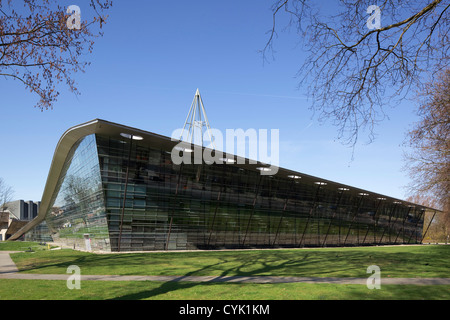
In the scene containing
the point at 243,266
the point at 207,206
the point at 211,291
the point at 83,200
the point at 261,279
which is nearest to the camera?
the point at 211,291

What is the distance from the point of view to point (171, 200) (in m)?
32.6

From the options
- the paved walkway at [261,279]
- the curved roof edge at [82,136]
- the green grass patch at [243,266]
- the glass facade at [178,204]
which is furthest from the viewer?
the glass facade at [178,204]

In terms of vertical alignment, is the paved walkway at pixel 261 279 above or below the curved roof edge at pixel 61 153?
below

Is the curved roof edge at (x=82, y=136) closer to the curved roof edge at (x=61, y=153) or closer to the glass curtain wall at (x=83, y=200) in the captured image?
the curved roof edge at (x=61, y=153)

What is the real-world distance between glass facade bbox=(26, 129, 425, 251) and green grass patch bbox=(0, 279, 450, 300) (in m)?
18.1

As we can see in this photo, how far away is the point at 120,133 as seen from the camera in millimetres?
27859

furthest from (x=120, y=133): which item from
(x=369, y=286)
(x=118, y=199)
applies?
(x=369, y=286)

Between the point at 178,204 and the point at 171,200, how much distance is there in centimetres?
94

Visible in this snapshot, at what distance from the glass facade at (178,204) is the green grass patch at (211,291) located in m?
18.1

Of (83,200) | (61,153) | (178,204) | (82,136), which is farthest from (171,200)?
(61,153)

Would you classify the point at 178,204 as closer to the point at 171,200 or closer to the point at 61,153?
the point at 171,200

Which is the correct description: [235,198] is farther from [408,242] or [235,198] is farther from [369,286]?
[408,242]

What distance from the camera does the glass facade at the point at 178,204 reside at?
96.6 feet

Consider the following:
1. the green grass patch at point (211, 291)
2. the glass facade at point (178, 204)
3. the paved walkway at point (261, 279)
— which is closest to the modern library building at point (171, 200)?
the glass facade at point (178, 204)
